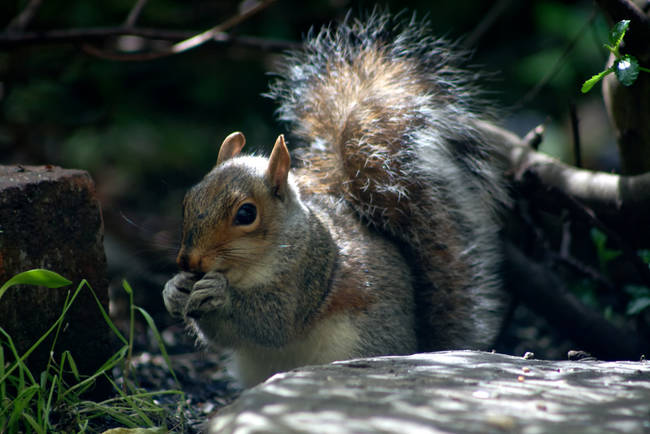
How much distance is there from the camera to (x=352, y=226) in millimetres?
2266

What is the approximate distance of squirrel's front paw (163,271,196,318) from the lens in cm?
191

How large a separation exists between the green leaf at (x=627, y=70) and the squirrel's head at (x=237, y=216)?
36.1 inches

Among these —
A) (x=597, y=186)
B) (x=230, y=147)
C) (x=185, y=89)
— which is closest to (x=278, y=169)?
(x=230, y=147)

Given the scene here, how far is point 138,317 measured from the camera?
127 inches

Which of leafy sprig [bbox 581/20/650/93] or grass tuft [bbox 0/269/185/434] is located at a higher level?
leafy sprig [bbox 581/20/650/93]

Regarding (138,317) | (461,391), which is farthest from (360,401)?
(138,317)

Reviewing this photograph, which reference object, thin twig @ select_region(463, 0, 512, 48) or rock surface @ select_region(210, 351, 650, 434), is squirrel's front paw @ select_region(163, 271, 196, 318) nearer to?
rock surface @ select_region(210, 351, 650, 434)

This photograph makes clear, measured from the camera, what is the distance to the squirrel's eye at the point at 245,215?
1.88m

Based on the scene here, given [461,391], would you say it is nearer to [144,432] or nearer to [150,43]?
[144,432]

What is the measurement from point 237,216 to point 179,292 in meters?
0.28

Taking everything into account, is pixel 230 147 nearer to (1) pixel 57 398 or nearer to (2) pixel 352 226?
(2) pixel 352 226

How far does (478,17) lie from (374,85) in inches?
106

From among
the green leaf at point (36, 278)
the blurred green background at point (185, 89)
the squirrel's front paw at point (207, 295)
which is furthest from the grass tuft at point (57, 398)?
the blurred green background at point (185, 89)

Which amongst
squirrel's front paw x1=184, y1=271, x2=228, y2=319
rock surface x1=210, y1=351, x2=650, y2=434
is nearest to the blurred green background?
squirrel's front paw x1=184, y1=271, x2=228, y2=319
